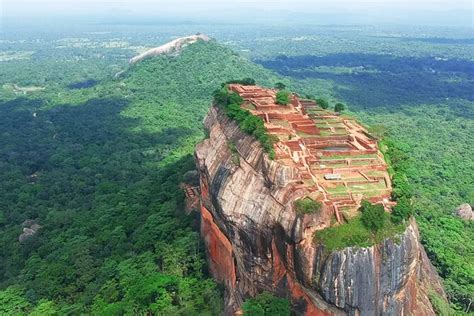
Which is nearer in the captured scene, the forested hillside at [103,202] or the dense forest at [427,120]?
the forested hillside at [103,202]

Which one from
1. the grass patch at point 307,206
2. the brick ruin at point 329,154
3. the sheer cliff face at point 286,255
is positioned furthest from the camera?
the brick ruin at point 329,154

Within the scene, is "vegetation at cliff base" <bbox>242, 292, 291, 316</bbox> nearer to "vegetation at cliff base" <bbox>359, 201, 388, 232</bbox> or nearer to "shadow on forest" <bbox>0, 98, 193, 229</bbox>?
"vegetation at cliff base" <bbox>359, 201, 388, 232</bbox>

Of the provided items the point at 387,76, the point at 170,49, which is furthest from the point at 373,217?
the point at 387,76

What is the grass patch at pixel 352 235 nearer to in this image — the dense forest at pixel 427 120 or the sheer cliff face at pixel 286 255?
the sheer cliff face at pixel 286 255

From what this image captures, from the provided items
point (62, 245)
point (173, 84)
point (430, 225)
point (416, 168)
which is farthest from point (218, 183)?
point (173, 84)

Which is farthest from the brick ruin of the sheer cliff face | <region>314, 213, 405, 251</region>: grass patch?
the sheer cliff face

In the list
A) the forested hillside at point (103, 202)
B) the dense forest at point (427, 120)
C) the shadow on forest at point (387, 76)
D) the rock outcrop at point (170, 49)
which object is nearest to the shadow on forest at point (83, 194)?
the forested hillside at point (103, 202)

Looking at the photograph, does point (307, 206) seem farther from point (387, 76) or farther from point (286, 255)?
point (387, 76)
